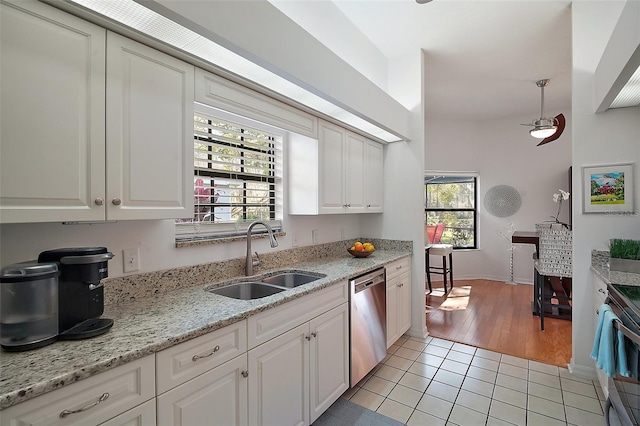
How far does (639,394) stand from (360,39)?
3308 mm

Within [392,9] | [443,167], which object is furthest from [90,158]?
[443,167]

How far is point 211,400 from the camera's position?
50.7 inches

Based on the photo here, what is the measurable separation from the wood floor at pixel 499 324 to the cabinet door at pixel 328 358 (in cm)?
171

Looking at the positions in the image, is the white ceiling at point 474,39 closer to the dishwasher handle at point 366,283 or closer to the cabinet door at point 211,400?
the dishwasher handle at point 366,283

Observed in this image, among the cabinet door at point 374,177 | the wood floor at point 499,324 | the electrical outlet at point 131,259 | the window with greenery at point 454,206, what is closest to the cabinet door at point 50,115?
the electrical outlet at point 131,259

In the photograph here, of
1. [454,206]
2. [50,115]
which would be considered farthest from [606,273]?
[454,206]

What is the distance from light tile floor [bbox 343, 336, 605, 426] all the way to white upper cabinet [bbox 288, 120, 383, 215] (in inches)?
58.6

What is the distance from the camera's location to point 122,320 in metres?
1.29

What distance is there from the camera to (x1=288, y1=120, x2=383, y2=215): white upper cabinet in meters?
2.57

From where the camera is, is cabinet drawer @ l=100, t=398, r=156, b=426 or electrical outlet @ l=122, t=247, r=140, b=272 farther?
electrical outlet @ l=122, t=247, r=140, b=272

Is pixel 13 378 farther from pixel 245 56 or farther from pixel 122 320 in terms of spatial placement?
pixel 245 56

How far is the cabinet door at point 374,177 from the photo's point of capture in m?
3.26

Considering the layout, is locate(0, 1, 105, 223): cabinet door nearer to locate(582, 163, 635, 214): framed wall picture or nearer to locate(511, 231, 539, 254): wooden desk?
locate(582, 163, 635, 214): framed wall picture

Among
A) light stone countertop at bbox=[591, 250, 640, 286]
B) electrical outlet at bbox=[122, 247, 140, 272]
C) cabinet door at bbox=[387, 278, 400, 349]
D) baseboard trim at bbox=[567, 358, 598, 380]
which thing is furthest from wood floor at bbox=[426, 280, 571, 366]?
electrical outlet at bbox=[122, 247, 140, 272]
